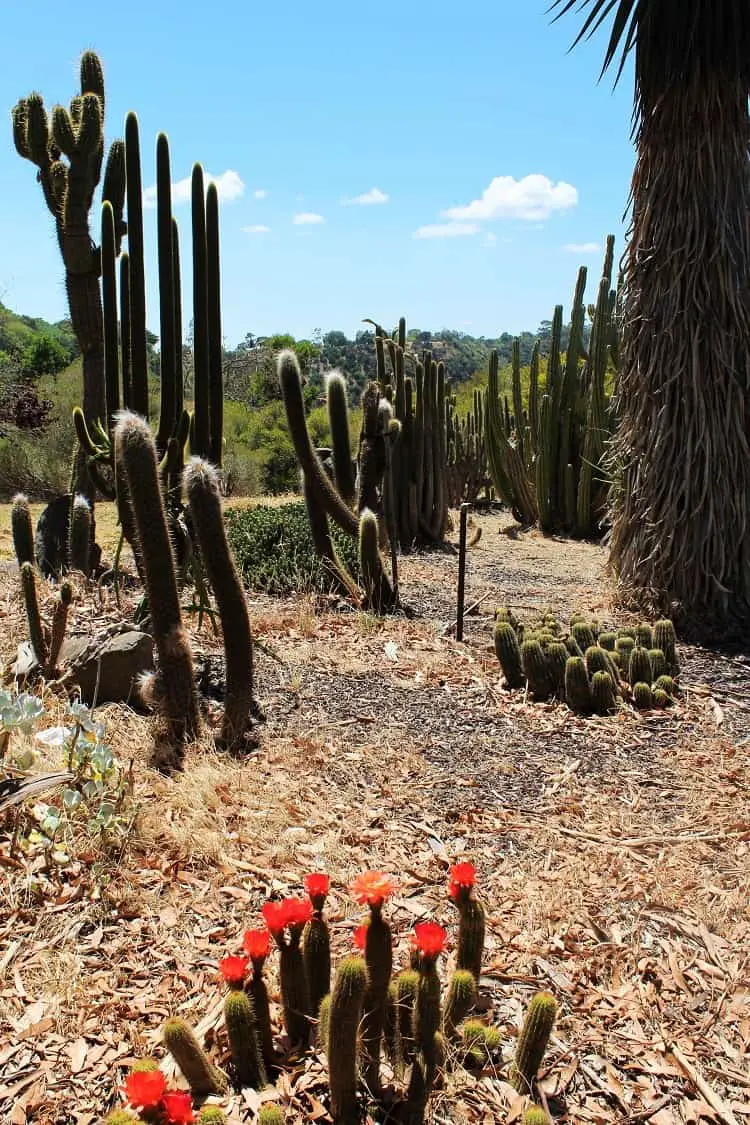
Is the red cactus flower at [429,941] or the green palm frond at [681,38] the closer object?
the red cactus flower at [429,941]

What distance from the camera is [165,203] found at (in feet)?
22.0

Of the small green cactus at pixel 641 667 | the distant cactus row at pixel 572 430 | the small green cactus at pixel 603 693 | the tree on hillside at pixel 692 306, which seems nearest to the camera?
the small green cactus at pixel 603 693

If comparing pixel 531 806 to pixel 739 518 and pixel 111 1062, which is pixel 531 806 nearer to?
pixel 111 1062

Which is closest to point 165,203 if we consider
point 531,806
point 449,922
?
point 531,806

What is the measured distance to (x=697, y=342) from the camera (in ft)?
18.8

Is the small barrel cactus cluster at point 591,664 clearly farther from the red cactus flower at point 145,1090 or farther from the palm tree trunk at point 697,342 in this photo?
the red cactus flower at point 145,1090

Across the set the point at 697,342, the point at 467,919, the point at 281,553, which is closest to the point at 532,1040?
the point at 467,919

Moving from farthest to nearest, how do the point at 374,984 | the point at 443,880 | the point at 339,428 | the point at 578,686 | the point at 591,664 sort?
the point at 339,428, the point at 591,664, the point at 578,686, the point at 443,880, the point at 374,984

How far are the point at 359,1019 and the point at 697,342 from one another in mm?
5080

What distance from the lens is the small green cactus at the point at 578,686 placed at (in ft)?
14.7

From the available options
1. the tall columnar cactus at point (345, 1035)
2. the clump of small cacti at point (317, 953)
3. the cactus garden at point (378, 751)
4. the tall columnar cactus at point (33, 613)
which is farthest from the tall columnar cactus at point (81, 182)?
the tall columnar cactus at point (345, 1035)

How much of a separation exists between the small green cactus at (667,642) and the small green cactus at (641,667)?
12.1 inches

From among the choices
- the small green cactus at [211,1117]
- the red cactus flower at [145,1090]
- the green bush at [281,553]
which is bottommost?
the small green cactus at [211,1117]

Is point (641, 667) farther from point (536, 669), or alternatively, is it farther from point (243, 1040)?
point (243, 1040)
